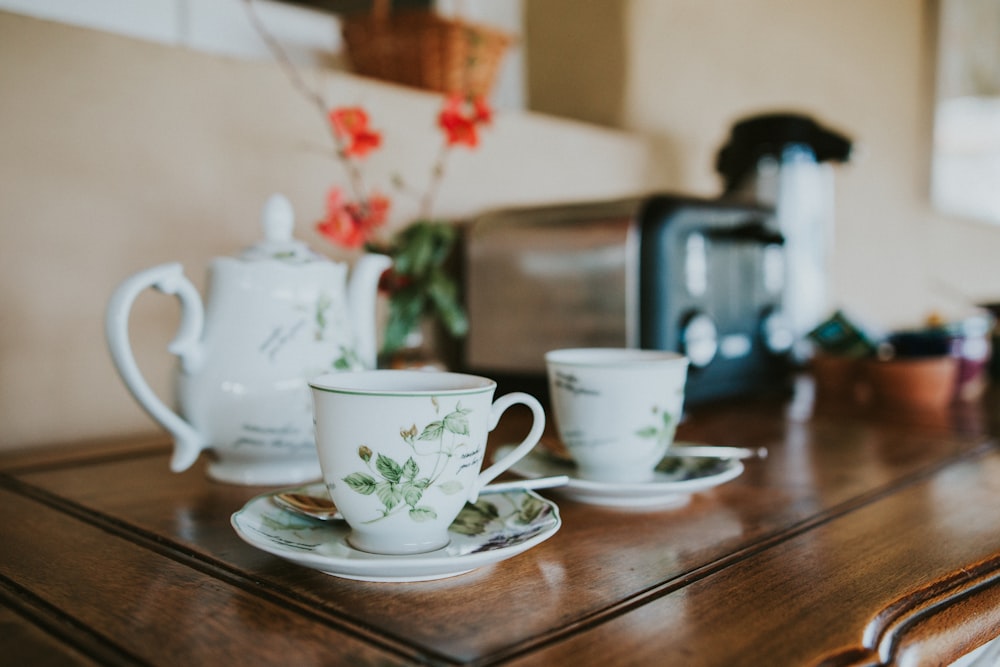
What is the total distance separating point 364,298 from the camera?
2.30 ft

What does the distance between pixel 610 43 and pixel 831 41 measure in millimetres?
780

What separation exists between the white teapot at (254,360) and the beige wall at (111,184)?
0.82 ft

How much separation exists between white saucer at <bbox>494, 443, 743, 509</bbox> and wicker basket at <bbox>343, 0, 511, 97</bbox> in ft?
2.10

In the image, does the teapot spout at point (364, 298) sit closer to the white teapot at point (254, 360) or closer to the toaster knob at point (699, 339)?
the white teapot at point (254, 360)

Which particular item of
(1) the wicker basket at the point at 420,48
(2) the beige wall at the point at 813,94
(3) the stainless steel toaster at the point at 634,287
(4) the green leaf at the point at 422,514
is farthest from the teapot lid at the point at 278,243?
(2) the beige wall at the point at 813,94

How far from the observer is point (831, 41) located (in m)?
1.94

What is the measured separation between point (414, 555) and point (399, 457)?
0.18ft

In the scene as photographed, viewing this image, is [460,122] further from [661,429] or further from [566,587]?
[566,587]

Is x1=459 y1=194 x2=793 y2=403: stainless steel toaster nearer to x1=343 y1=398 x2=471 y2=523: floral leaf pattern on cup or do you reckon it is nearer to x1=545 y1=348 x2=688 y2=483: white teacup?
x1=545 y1=348 x2=688 y2=483: white teacup

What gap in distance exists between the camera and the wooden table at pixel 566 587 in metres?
0.34

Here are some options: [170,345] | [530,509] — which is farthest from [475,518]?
[170,345]

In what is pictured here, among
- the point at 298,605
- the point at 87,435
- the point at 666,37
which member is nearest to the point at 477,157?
the point at 666,37

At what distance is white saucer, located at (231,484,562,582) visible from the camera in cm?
39

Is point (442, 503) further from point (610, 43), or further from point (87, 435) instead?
point (610, 43)
